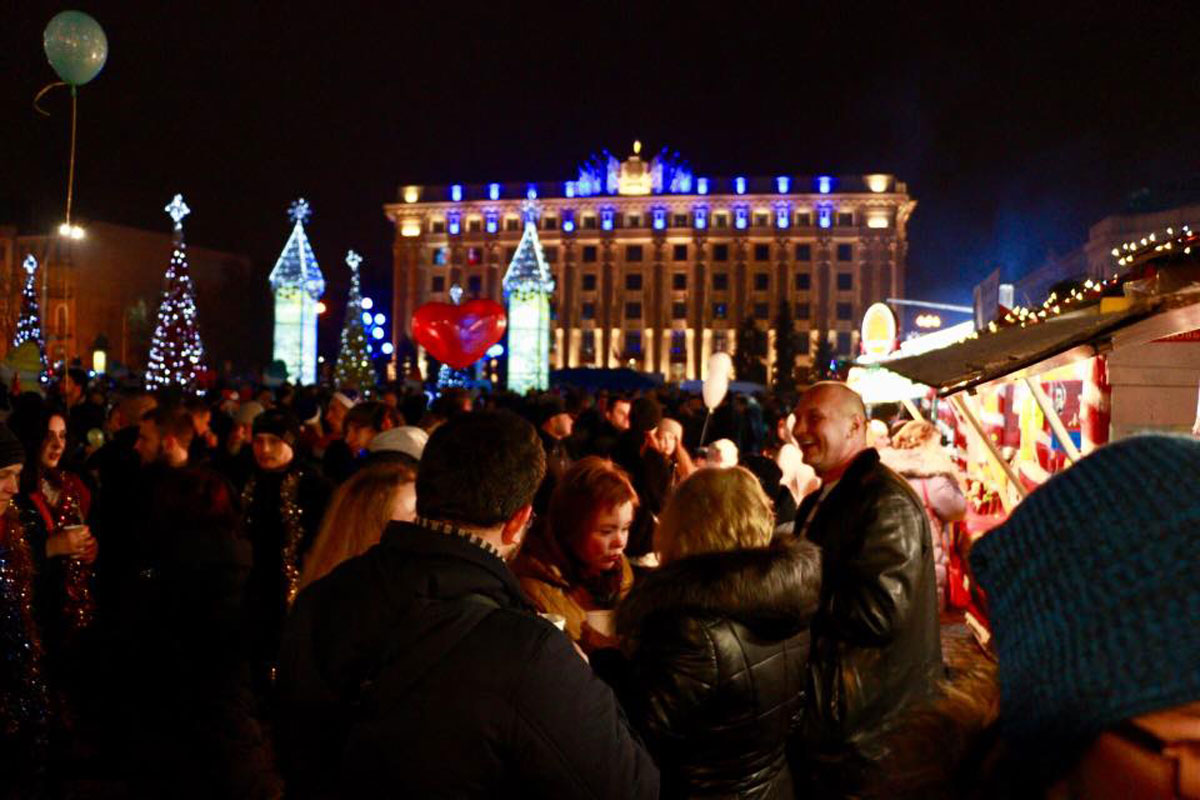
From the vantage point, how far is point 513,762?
70.4 inches

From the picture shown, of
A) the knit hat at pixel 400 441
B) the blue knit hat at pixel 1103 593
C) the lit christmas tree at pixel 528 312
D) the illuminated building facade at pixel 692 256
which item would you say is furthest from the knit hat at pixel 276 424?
the illuminated building facade at pixel 692 256

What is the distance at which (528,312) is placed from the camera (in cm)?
3072

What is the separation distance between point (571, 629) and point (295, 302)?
37.9m

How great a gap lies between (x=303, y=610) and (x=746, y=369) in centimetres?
7072

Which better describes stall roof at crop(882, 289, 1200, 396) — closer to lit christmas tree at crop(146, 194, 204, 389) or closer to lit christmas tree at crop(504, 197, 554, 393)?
lit christmas tree at crop(504, 197, 554, 393)

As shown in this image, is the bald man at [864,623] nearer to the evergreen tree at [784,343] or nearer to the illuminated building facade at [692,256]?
the evergreen tree at [784,343]

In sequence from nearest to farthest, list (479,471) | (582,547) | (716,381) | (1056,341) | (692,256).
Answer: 1. (479,471)
2. (582,547)
3. (1056,341)
4. (716,381)
5. (692,256)

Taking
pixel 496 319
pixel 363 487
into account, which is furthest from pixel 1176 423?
pixel 496 319

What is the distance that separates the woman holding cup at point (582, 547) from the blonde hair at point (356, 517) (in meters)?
0.47

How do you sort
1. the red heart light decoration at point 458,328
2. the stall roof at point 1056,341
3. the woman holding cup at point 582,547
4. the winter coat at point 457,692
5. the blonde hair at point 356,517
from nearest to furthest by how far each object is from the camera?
the winter coat at point 457,692 < the blonde hair at point 356,517 < the woman holding cup at point 582,547 < the stall roof at point 1056,341 < the red heart light decoration at point 458,328

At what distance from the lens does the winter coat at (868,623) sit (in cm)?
332

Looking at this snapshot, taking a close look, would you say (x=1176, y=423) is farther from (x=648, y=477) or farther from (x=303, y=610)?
(x=303, y=610)

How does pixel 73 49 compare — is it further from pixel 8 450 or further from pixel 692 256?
pixel 692 256

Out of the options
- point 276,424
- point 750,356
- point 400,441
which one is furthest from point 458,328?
point 750,356
